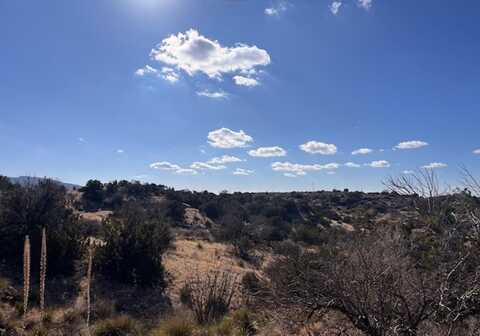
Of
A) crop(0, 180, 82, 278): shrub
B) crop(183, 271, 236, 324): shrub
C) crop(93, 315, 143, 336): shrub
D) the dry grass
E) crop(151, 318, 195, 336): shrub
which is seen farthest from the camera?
the dry grass

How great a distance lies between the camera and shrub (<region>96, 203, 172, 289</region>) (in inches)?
480

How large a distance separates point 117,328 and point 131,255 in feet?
14.9

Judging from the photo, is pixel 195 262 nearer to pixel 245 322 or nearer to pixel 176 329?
pixel 245 322

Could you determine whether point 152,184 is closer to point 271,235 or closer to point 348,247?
point 271,235

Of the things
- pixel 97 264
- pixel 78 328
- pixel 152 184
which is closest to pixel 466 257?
pixel 78 328

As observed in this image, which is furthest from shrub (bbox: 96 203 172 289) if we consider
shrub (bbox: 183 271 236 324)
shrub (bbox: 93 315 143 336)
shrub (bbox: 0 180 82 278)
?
shrub (bbox: 93 315 143 336)

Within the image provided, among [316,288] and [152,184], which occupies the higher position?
[152,184]

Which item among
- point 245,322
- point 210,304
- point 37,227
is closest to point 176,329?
point 245,322

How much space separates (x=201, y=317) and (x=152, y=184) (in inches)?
1547

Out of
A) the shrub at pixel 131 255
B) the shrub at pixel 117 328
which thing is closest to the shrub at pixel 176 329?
the shrub at pixel 117 328

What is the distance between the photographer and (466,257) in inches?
230

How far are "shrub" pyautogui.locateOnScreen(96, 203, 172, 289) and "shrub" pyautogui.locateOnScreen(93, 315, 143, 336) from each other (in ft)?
12.1

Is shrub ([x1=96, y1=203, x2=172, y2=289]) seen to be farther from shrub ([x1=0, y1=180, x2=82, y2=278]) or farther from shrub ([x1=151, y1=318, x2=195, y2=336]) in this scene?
shrub ([x1=151, y1=318, x2=195, y2=336])

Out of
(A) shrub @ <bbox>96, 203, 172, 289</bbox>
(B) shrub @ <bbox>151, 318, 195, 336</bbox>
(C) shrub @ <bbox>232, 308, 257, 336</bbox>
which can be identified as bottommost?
(C) shrub @ <bbox>232, 308, 257, 336</bbox>
